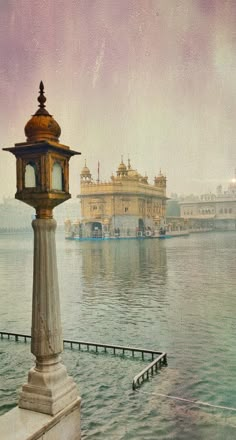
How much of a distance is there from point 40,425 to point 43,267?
3.32ft

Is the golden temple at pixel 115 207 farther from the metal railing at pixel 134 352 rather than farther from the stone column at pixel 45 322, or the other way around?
the stone column at pixel 45 322

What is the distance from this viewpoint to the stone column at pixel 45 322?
287 centimetres

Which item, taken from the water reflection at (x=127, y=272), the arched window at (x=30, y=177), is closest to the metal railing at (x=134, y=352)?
the arched window at (x=30, y=177)

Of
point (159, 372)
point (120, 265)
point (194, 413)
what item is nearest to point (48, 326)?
point (194, 413)

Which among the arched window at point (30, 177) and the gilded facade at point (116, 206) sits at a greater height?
the gilded facade at point (116, 206)

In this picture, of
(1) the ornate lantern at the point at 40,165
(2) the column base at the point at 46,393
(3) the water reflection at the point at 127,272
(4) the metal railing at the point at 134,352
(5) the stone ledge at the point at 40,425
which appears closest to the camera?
(5) the stone ledge at the point at 40,425

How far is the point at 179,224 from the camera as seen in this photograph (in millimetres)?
56219

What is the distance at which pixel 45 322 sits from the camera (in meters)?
2.88

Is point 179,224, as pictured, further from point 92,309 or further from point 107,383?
point 107,383

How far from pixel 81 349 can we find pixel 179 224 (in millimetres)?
50632

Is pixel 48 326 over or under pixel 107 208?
under

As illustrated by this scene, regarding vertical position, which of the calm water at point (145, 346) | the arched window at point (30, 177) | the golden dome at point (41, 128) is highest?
the golden dome at point (41, 128)

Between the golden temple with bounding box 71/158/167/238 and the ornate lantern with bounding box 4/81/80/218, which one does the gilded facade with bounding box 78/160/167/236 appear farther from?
the ornate lantern with bounding box 4/81/80/218

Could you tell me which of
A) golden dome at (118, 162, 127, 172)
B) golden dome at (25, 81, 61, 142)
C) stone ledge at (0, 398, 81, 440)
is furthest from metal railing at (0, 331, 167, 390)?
golden dome at (118, 162, 127, 172)
